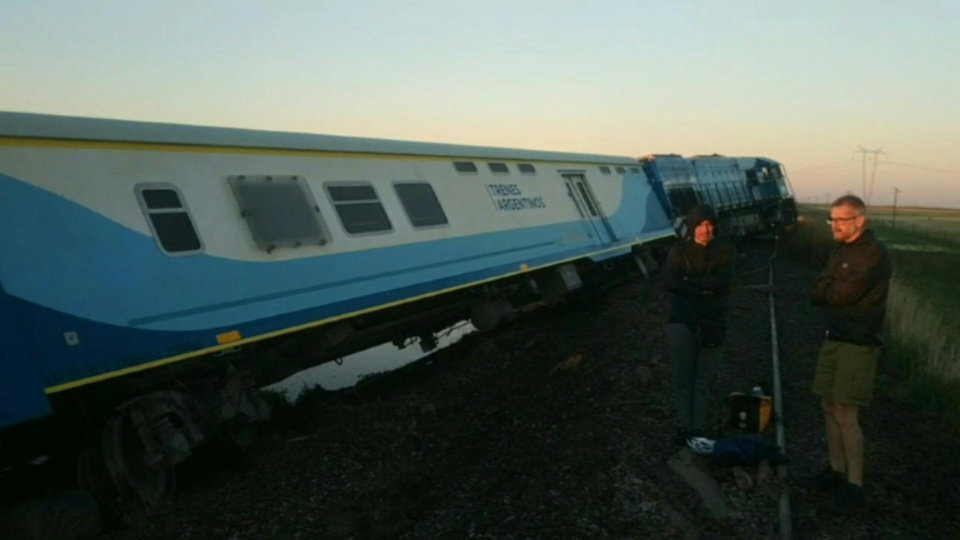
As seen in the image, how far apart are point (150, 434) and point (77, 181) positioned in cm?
217

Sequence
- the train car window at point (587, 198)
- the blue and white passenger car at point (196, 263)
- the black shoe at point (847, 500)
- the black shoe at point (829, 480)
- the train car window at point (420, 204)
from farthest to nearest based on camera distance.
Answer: the train car window at point (587, 198) < the train car window at point (420, 204) < the blue and white passenger car at point (196, 263) < the black shoe at point (829, 480) < the black shoe at point (847, 500)

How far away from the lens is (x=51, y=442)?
19.4 feet

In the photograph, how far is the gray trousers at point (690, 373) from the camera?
6.30 m

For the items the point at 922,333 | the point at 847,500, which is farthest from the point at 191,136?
the point at 922,333

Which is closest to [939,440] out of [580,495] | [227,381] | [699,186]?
[580,495]

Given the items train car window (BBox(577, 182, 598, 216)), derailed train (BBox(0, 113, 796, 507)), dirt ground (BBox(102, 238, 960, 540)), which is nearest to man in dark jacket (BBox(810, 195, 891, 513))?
dirt ground (BBox(102, 238, 960, 540))

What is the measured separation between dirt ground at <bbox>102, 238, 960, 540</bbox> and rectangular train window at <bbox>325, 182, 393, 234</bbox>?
6.84ft

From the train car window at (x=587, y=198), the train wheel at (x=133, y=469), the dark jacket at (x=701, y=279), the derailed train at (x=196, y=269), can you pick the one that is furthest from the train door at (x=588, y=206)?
the train wheel at (x=133, y=469)

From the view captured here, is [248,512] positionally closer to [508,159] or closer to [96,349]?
[96,349]

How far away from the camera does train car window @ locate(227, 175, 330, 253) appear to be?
721cm

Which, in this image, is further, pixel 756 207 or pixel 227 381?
pixel 756 207

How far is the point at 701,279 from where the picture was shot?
6.14m

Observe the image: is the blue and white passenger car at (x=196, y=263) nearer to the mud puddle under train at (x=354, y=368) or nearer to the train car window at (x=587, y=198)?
the mud puddle under train at (x=354, y=368)

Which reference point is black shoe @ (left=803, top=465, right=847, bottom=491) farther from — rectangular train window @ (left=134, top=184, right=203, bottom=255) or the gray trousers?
rectangular train window @ (left=134, top=184, right=203, bottom=255)
